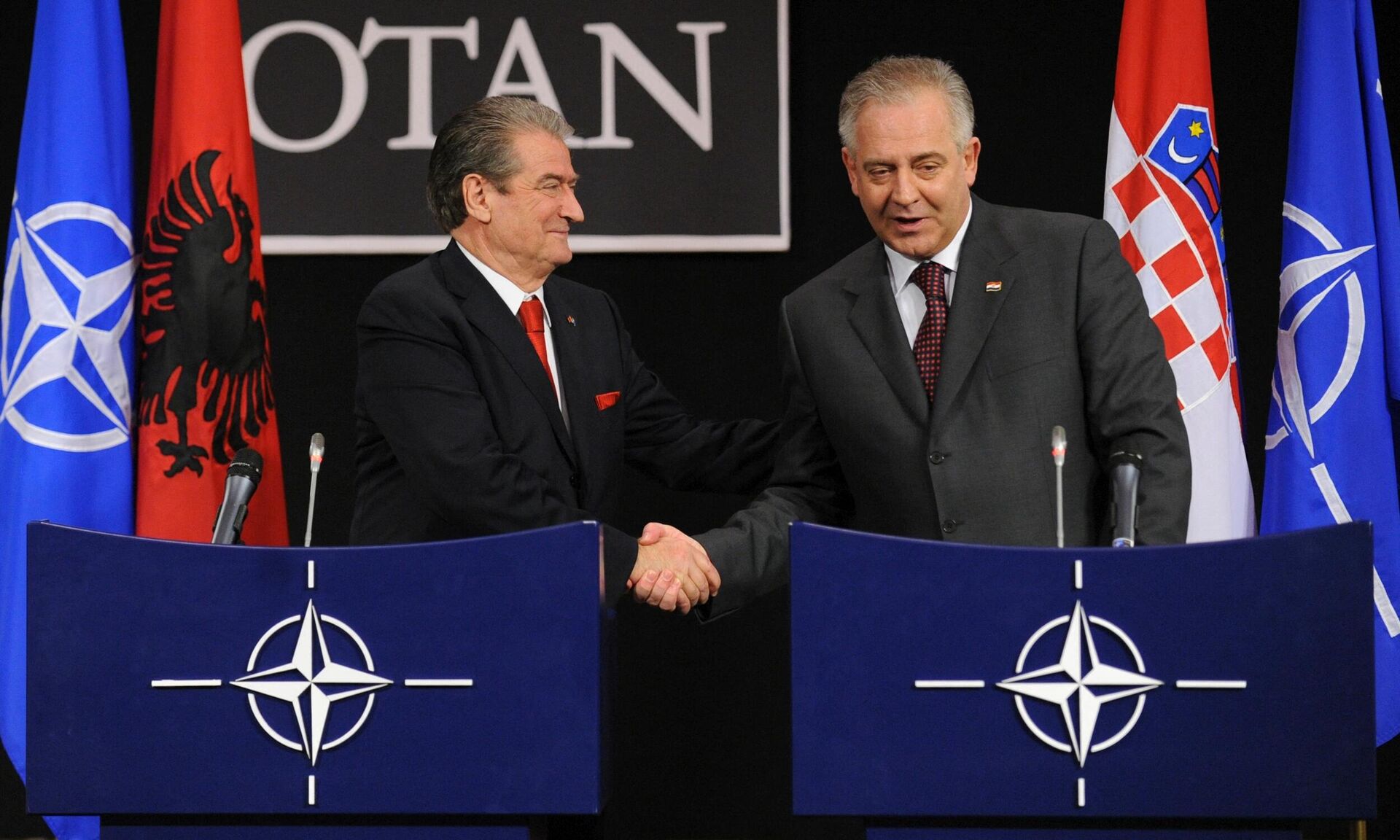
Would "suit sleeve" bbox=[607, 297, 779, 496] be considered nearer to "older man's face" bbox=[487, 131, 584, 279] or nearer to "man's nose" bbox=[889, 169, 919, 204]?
"older man's face" bbox=[487, 131, 584, 279]

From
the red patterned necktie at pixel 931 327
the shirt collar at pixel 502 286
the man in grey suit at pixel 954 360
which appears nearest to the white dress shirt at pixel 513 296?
the shirt collar at pixel 502 286

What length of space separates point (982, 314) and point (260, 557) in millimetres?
1158

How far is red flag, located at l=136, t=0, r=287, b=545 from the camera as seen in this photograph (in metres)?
2.90

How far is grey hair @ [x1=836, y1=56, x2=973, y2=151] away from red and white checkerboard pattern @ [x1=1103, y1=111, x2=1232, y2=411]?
0.90m

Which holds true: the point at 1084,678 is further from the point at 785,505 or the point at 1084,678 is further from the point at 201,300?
the point at 201,300

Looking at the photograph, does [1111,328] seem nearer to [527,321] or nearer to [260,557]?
[527,321]

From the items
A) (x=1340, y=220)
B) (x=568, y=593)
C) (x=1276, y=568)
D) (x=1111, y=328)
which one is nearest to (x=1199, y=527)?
(x=1340, y=220)

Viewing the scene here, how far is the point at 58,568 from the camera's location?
1.51 m

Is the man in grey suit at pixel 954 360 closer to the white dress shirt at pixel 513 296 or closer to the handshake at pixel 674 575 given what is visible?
the handshake at pixel 674 575

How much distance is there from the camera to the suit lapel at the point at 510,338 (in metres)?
2.40

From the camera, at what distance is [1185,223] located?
2.97 metres

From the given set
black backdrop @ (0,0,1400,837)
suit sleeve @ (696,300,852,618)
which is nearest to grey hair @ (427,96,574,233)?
suit sleeve @ (696,300,852,618)

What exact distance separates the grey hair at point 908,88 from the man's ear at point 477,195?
26.5 inches

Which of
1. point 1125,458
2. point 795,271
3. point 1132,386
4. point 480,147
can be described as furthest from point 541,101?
point 1125,458
